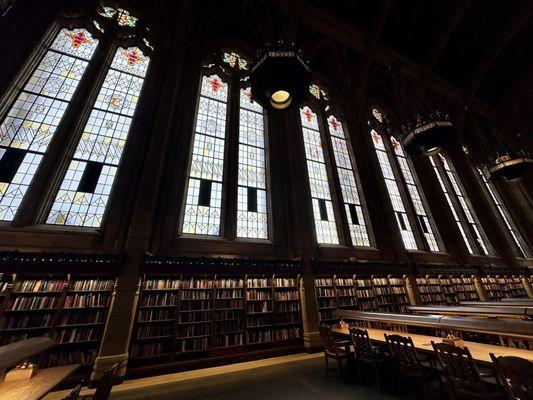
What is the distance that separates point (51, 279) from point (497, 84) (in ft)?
80.7

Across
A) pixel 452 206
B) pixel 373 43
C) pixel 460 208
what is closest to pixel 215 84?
pixel 373 43

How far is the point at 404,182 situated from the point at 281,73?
9.39 metres

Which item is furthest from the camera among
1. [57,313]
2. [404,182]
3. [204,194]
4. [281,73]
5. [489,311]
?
[404,182]

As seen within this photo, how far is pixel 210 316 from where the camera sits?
4922mm

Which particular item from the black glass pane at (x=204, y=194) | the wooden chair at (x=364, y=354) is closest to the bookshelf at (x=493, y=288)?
the wooden chair at (x=364, y=354)

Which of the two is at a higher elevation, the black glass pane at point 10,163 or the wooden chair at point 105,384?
the black glass pane at point 10,163

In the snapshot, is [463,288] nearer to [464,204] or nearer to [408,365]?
[464,204]

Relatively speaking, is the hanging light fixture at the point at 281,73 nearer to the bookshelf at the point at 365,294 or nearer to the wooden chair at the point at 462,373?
the wooden chair at the point at 462,373

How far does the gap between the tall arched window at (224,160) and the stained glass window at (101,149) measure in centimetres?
187

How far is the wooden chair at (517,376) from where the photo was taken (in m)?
1.81

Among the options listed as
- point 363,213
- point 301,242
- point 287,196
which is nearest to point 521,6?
point 363,213

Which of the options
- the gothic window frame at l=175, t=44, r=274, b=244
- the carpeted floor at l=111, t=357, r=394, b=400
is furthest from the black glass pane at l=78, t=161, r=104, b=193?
the carpeted floor at l=111, t=357, r=394, b=400

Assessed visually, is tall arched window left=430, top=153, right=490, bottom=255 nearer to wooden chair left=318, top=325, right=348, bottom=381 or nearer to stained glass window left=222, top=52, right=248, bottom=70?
wooden chair left=318, top=325, right=348, bottom=381

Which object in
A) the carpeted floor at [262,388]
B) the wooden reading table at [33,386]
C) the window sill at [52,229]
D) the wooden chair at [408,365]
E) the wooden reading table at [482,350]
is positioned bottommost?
the carpeted floor at [262,388]
